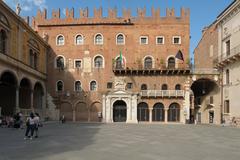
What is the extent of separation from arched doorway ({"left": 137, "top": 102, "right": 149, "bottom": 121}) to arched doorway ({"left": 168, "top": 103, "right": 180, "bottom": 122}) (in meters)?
2.58

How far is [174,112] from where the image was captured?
3494 centimetres

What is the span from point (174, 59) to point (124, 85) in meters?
6.51

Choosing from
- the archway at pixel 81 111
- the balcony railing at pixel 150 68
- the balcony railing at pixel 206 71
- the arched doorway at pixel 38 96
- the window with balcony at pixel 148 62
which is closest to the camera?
the balcony railing at pixel 206 71

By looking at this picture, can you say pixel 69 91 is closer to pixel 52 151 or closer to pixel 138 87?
pixel 138 87

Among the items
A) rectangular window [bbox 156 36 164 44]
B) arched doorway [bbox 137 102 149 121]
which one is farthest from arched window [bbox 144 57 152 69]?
arched doorway [bbox 137 102 149 121]

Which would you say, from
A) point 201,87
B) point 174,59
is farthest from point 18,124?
point 201,87

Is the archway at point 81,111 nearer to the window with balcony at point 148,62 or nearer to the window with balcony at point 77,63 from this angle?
the window with balcony at point 77,63

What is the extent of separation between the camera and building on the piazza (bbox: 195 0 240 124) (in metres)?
28.4

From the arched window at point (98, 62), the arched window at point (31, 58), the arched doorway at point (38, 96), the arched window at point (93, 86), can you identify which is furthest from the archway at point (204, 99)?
the arched window at point (31, 58)

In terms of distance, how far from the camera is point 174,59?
3575 centimetres

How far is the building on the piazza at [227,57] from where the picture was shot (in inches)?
1118

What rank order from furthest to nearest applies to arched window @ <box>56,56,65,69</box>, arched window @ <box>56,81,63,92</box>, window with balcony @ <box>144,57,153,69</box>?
1. arched window @ <box>56,56,65,69</box>
2. arched window @ <box>56,81,63,92</box>
3. window with balcony @ <box>144,57,153,69</box>

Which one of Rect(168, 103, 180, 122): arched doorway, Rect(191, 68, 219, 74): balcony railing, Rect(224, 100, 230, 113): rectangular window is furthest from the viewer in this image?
Rect(168, 103, 180, 122): arched doorway

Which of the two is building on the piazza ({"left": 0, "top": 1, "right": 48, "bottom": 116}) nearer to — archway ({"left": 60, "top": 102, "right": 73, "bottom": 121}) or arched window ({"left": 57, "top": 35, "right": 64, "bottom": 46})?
arched window ({"left": 57, "top": 35, "right": 64, "bottom": 46})
